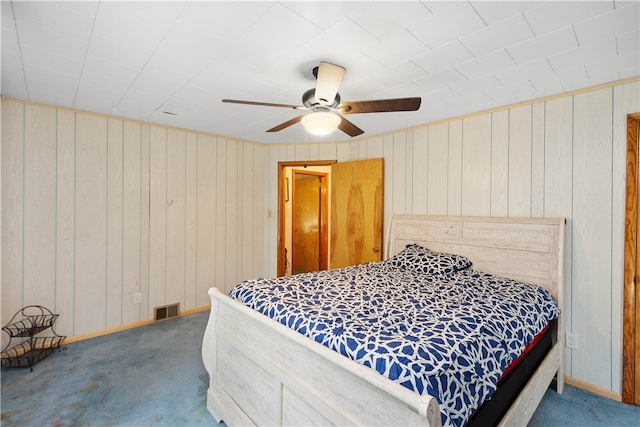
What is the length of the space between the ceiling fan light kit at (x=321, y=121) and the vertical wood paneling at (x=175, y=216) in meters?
2.30

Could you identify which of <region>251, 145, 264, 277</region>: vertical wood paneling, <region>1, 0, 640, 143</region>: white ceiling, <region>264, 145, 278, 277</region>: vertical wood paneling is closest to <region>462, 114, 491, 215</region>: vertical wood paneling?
<region>1, 0, 640, 143</region>: white ceiling

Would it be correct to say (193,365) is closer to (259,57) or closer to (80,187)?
(80,187)

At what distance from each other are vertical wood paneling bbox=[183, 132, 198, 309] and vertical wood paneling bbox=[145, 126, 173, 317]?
244 mm

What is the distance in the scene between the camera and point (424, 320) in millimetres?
1547

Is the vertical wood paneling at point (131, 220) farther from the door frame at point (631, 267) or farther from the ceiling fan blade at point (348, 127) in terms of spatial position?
the door frame at point (631, 267)

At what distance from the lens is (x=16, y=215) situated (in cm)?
273

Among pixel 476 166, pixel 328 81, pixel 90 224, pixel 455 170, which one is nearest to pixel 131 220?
pixel 90 224

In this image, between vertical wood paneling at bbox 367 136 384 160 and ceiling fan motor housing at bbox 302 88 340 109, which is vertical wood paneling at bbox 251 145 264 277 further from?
ceiling fan motor housing at bbox 302 88 340 109

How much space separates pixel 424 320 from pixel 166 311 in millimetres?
3180

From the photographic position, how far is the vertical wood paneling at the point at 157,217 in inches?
138

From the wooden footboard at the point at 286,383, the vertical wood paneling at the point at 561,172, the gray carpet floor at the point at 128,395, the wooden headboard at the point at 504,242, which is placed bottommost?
the gray carpet floor at the point at 128,395

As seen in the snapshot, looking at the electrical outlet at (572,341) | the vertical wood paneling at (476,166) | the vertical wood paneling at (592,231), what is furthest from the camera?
the vertical wood paneling at (476,166)

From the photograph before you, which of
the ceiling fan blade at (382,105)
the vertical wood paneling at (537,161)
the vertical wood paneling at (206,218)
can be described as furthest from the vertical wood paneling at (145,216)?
the vertical wood paneling at (537,161)

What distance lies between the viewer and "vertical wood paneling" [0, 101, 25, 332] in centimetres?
266
